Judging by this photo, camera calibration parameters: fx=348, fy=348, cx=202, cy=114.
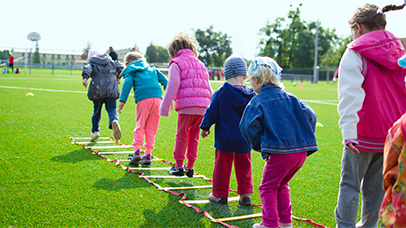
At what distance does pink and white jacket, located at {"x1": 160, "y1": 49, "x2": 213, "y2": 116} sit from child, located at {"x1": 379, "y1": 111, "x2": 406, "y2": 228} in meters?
2.91

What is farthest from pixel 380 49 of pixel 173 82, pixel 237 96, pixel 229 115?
pixel 173 82

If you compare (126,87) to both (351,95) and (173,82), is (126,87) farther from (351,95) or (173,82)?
(351,95)

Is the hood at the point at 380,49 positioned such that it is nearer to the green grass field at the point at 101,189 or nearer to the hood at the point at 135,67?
the green grass field at the point at 101,189

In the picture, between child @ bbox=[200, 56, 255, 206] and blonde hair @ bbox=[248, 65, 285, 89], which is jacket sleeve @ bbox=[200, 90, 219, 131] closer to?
child @ bbox=[200, 56, 255, 206]

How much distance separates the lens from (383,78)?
2594 millimetres

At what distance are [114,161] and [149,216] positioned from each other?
6.85ft

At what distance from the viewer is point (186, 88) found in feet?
14.6

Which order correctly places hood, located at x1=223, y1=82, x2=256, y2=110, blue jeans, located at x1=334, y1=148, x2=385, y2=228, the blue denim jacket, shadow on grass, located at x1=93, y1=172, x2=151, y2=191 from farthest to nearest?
shadow on grass, located at x1=93, y1=172, x2=151, y2=191
hood, located at x1=223, y1=82, x2=256, y2=110
the blue denim jacket
blue jeans, located at x1=334, y1=148, x2=385, y2=228

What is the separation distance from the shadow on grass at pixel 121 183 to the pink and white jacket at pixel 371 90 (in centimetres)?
244

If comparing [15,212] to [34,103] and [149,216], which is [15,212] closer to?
[149,216]

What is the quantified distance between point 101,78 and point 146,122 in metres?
1.78

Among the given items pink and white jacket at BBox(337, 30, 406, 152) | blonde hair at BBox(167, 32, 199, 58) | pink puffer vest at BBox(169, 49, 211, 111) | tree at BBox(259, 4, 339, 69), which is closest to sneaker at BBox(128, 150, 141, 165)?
pink puffer vest at BBox(169, 49, 211, 111)

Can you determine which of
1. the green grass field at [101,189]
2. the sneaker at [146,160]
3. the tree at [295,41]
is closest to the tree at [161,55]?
the tree at [295,41]

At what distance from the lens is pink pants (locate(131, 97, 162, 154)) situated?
5098 mm
